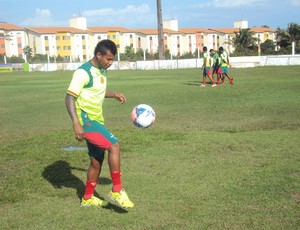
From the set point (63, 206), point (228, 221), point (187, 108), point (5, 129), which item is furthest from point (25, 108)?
point (228, 221)

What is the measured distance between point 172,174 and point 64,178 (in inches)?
58.5

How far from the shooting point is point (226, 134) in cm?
901

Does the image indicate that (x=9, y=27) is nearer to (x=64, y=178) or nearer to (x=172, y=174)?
(x=64, y=178)

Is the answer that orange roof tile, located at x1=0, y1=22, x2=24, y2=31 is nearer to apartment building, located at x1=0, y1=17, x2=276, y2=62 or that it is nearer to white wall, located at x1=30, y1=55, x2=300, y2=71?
apartment building, located at x1=0, y1=17, x2=276, y2=62

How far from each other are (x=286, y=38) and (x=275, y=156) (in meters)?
67.2

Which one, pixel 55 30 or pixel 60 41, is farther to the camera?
pixel 60 41

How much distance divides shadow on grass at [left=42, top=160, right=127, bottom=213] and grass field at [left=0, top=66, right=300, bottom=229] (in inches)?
0.5

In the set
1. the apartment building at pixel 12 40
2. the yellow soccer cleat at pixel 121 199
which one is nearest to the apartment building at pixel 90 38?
the apartment building at pixel 12 40

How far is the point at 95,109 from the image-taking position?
197 inches

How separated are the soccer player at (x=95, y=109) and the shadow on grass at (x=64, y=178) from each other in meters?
0.32

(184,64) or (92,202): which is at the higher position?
(184,64)

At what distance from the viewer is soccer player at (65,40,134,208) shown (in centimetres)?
477

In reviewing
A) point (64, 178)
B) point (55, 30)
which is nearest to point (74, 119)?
point (64, 178)

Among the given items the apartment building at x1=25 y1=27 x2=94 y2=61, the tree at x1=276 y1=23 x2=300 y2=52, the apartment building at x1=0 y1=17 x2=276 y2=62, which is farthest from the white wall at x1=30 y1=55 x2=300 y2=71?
the apartment building at x1=25 y1=27 x2=94 y2=61
